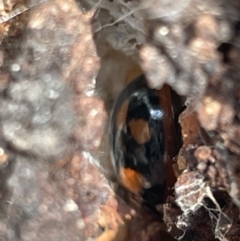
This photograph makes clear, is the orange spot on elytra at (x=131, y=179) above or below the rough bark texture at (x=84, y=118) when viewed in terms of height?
below

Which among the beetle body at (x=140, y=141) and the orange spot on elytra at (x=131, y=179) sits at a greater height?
the beetle body at (x=140, y=141)

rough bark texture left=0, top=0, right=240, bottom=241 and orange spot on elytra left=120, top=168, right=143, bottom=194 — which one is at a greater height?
rough bark texture left=0, top=0, right=240, bottom=241

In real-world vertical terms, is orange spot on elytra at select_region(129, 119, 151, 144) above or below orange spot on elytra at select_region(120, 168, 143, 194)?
above

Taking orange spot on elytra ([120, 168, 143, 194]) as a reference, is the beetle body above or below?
above
